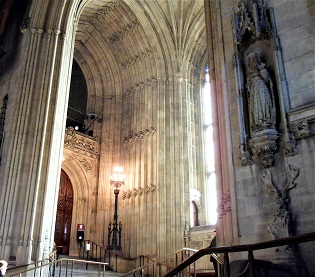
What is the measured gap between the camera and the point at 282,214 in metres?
5.58

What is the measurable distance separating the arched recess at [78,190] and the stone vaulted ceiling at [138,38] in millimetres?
4246

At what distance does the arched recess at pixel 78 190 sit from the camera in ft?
53.2

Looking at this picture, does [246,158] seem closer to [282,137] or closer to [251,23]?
[282,137]

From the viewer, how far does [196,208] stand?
643 inches

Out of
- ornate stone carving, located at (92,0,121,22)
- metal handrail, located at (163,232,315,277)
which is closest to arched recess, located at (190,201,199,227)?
ornate stone carving, located at (92,0,121,22)

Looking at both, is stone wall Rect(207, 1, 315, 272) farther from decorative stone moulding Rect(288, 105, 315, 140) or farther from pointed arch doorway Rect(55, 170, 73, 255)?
pointed arch doorway Rect(55, 170, 73, 255)

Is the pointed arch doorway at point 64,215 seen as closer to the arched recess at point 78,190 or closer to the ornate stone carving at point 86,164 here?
the arched recess at point 78,190

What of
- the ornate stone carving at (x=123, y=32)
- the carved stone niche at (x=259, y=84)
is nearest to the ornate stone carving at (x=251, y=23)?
the carved stone niche at (x=259, y=84)

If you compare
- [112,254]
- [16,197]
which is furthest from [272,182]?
[112,254]

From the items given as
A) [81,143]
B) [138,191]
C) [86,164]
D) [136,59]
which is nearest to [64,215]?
[86,164]

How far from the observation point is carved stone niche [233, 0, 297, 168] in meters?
6.10

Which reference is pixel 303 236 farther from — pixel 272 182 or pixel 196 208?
pixel 196 208

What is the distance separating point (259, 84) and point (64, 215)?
40.5ft

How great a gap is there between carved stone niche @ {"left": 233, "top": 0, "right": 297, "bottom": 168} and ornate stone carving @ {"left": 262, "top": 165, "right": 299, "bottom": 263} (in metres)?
0.34
